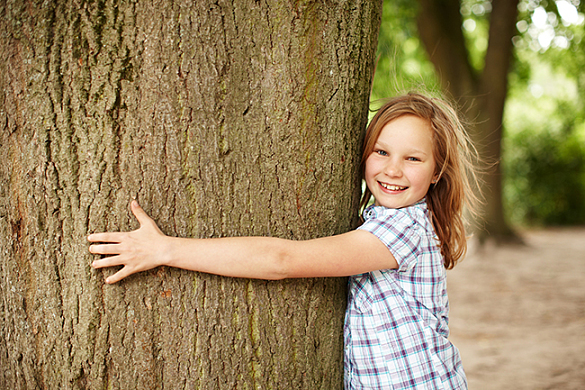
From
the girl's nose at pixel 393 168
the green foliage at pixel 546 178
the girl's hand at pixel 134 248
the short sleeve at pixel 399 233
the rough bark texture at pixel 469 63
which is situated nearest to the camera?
the girl's hand at pixel 134 248

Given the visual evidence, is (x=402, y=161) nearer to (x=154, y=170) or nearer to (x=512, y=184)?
(x=154, y=170)

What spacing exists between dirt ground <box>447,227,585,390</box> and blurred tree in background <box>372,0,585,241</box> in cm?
94

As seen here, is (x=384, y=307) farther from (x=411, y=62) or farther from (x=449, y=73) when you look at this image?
(x=411, y=62)

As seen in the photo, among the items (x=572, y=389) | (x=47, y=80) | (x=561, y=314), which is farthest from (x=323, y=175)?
(x=561, y=314)

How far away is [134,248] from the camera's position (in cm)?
155

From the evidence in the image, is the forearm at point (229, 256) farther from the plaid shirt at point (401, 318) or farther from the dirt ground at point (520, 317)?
the dirt ground at point (520, 317)

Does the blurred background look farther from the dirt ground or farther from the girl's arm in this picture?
the girl's arm

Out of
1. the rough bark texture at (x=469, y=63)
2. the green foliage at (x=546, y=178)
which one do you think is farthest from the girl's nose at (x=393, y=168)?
the green foliage at (x=546, y=178)

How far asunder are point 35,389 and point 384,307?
1.30m

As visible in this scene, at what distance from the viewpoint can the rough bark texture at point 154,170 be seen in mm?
1574

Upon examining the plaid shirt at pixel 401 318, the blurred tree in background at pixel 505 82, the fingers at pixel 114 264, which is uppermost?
the blurred tree in background at pixel 505 82

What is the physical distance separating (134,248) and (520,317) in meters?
5.76

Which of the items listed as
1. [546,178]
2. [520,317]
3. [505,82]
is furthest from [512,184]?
[520,317]

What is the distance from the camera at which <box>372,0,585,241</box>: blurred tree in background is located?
8.99 meters
